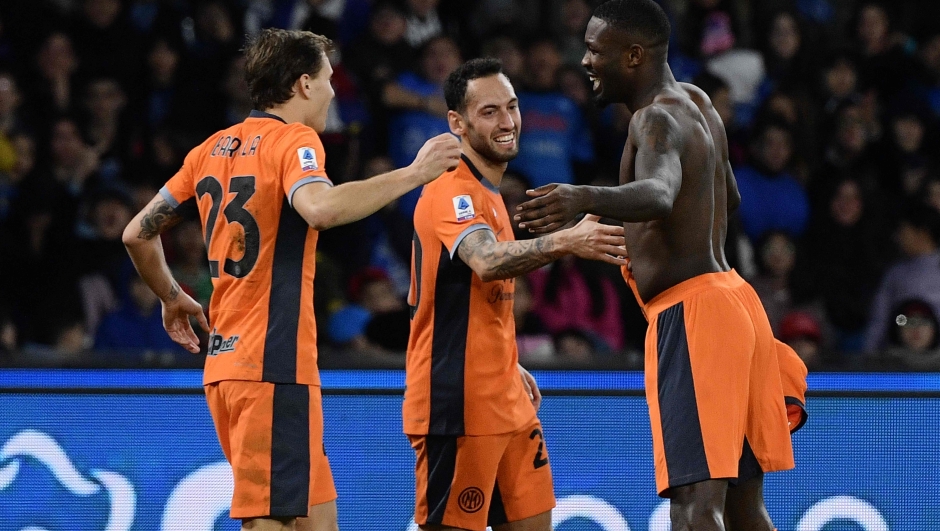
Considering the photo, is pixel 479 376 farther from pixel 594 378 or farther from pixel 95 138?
pixel 95 138

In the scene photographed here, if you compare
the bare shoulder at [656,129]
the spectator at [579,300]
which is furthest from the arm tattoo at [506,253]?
the spectator at [579,300]

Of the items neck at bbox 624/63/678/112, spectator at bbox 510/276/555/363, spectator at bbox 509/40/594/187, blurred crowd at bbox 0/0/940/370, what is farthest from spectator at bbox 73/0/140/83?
neck at bbox 624/63/678/112

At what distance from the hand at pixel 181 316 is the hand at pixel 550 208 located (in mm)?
1784

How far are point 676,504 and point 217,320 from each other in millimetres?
1637

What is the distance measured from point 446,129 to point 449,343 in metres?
3.79

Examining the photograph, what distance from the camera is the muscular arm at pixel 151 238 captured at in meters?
4.49

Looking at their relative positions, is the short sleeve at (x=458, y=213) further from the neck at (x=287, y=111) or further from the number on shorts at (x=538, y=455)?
the number on shorts at (x=538, y=455)

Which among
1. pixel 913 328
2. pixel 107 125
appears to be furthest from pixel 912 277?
pixel 107 125

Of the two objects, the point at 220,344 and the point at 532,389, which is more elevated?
the point at 220,344

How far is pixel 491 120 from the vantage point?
15.1 ft

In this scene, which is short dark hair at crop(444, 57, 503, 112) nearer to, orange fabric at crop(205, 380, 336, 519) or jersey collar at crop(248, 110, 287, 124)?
jersey collar at crop(248, 110, 287, 124)

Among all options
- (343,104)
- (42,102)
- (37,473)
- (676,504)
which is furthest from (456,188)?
(42,102)

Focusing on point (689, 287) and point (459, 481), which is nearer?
point (689, 287)

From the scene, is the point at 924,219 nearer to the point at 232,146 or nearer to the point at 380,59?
the point at 380,59
